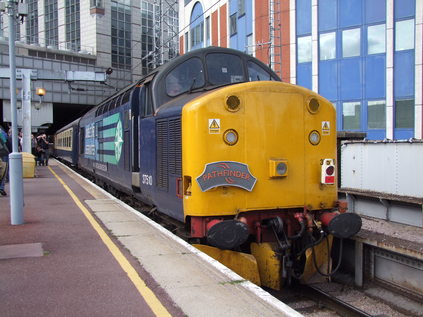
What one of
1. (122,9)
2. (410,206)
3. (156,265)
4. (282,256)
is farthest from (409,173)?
(122,9)

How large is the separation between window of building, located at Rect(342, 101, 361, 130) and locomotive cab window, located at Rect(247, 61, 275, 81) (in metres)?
16.0

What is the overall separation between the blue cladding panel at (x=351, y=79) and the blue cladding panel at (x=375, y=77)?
410 millimetres

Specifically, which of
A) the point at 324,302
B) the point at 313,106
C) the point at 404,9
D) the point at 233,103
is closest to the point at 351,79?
the point at 404,9

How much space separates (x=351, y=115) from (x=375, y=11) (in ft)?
17.4

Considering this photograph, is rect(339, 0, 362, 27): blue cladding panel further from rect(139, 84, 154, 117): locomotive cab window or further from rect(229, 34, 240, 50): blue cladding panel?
rect(139, 84, 154, 117): locomotive cab window

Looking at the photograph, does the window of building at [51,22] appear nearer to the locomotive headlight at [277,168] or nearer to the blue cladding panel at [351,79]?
the blue cladding panel at [351,79]

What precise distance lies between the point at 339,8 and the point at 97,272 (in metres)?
21.2

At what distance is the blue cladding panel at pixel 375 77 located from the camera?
2098 centimetres

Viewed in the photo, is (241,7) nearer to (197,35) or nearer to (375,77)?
(197,35)

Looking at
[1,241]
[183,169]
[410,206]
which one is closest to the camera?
[183,169]

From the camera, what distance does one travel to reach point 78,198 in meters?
10.6

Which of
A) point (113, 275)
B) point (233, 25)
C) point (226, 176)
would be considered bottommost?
point (113, 275)

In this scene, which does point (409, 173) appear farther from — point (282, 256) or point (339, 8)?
point (339, 8)

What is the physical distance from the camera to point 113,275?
4547 millimetres
